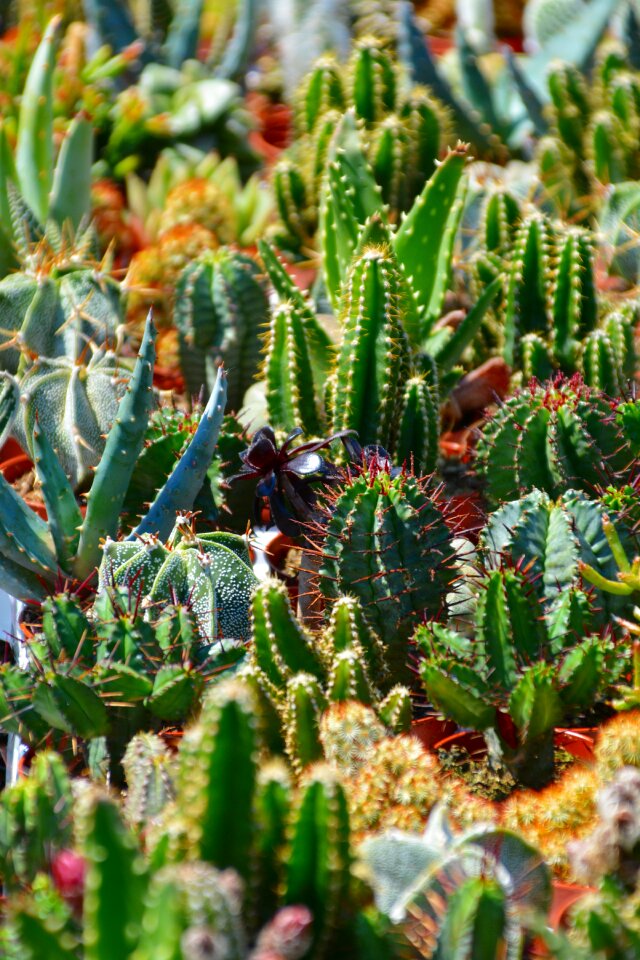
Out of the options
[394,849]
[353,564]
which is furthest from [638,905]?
[353,564]

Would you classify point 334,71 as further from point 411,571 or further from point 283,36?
point 411,571

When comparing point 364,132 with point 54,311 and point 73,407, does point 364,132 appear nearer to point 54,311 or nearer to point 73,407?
point 54,311

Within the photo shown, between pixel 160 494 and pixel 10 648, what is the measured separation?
478mm

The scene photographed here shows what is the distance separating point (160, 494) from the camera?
212cm

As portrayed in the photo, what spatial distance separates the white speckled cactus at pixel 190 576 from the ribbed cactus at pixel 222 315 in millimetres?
919

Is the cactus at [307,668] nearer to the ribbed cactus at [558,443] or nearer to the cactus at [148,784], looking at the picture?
the cactus at [148,784]

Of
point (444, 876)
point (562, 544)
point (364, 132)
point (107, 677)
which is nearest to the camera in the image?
point (444, 876)

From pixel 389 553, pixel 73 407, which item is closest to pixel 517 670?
pixel 389 553

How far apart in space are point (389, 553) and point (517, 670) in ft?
1.03

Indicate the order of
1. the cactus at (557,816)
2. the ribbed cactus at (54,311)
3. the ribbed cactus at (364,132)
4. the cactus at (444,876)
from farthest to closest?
the ribbed cactus at (364,132) < the ribbed cactus at (54,311) < the cactus at (557,816) < the cactus at (444,876)

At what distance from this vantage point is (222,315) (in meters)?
2.79

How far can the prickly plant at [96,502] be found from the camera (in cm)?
208

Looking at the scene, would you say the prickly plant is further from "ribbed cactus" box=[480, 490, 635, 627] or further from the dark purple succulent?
"ribbed cactus" box=[480, 490, 635, 627]

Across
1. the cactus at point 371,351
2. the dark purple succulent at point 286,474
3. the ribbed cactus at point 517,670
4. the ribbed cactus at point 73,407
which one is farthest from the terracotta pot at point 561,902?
the ribbed cactus at point 73,407
